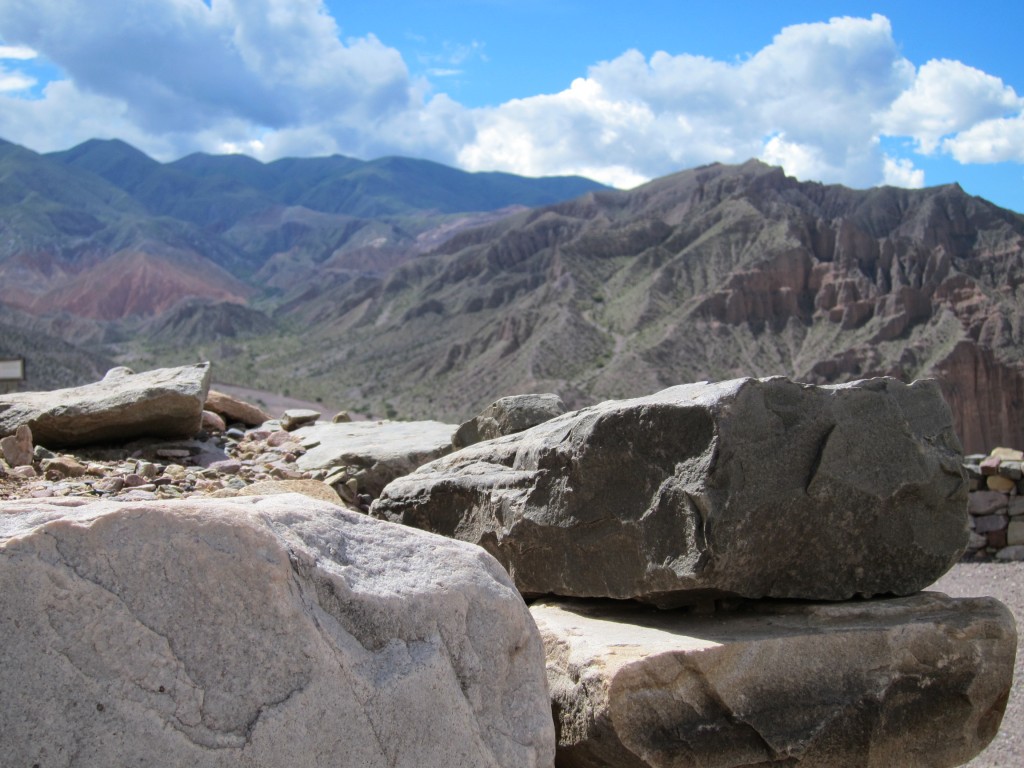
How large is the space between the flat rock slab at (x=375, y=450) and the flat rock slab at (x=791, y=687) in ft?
10.5

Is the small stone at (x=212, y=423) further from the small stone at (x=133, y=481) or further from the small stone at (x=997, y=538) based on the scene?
the small stone at (x=997, y=538)

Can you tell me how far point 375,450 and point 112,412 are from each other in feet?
7.15

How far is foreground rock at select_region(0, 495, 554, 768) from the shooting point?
3027mm

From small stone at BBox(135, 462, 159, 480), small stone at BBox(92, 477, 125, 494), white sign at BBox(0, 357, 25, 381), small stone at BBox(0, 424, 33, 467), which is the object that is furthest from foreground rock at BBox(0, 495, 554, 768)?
white sign at BBox(0, 357, 25, 381)

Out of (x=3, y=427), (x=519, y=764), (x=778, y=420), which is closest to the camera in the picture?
(x=519, y=764)

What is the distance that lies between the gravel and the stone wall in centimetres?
29

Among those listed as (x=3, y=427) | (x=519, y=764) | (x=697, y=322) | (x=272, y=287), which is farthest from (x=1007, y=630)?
(x=272, y=287)

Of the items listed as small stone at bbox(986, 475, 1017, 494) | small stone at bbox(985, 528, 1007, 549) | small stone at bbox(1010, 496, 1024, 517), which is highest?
small stone at bbox(986, 475, 1017, 494)

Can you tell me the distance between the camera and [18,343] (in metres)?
42.8

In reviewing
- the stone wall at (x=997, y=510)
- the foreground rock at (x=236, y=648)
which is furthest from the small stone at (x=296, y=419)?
the stone wall at (x=997, y=510)

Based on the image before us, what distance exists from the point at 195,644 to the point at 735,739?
8.78 feet

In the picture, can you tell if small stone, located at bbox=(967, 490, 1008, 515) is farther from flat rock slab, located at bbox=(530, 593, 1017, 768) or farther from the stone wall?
flat rock slab, located at bbox=(530, 593, 1017, 768)

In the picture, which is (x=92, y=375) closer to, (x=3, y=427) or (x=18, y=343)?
(x=18, y=343)

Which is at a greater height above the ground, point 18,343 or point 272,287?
point 272,287
